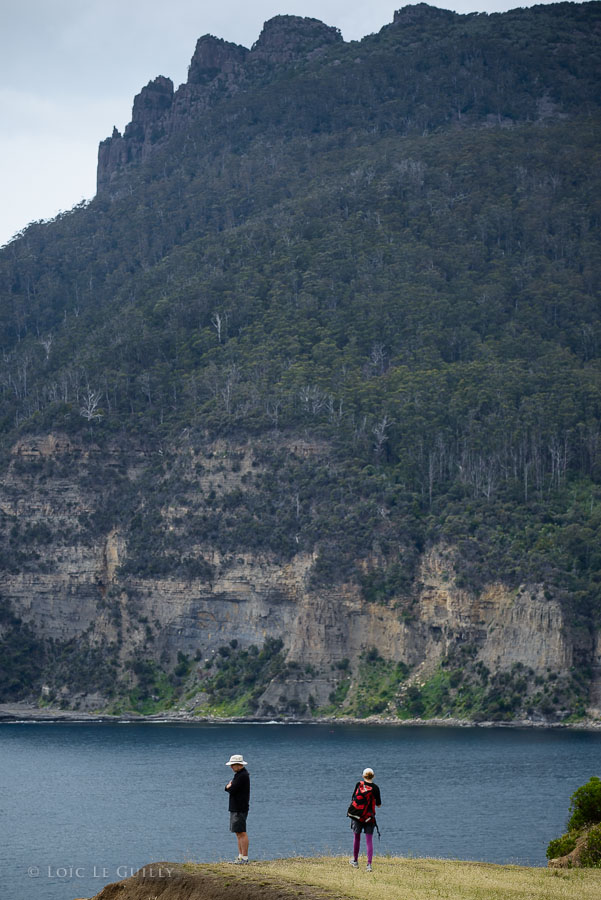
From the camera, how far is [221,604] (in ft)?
402

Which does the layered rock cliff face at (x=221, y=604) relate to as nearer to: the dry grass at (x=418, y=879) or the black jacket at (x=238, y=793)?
the dry grass at (x=418, y=879)

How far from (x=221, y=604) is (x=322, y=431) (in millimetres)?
18624

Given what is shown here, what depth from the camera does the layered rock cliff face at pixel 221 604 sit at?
108 m

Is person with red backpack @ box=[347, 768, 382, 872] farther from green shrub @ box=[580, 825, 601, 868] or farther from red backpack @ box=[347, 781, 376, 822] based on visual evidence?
green shrub @ box=[580, 825, 601, 868]

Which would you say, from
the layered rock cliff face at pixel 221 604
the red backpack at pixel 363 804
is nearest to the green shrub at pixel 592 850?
the red backpack at pixel 363 804

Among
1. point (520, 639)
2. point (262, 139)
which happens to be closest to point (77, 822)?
point (520, 639)

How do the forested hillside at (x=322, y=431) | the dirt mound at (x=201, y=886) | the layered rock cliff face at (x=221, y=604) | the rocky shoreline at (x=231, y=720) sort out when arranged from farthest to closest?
the forested hillside at (x=322, y=431) < the layered rock cliff face at (x=221, y=604) < the rocky shoreline at (x=231, y=720) < the dirt mound at (x=201, y=886)

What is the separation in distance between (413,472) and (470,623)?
19058mm

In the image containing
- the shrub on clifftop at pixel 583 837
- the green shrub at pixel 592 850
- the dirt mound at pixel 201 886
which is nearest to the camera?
the dirt mound at pixel 201 886

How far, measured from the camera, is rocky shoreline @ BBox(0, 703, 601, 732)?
102750 millimetres

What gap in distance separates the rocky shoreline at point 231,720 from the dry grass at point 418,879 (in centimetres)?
7579

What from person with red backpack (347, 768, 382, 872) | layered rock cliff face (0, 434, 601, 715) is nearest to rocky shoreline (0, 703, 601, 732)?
layered rock cliff face (0, 434, 601, 715)

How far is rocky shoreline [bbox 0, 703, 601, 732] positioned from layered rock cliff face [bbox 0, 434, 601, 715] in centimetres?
175

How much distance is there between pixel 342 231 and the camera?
519ft
